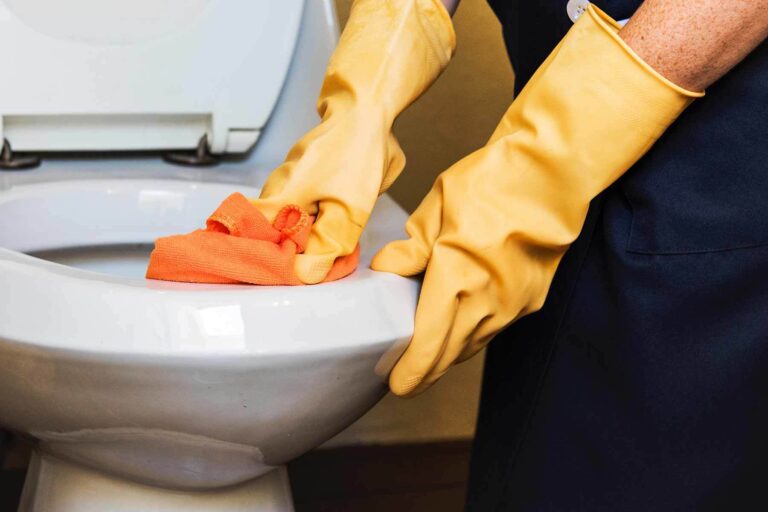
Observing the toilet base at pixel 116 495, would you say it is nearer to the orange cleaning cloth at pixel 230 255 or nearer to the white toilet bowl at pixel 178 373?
the white toilet bowl at pixel 178 373

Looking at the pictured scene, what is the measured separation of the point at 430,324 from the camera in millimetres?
579

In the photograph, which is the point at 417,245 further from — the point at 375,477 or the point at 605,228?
the point at 375,477

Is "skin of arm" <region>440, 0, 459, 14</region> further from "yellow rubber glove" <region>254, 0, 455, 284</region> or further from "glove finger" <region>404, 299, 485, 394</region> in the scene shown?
"glove finger" <region>404, 299, 485, 394</region>

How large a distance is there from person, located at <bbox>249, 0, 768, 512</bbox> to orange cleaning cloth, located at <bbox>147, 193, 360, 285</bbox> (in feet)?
0.05

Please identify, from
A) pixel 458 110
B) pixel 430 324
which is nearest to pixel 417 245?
pixel 430 324

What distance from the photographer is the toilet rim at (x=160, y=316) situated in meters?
0.51

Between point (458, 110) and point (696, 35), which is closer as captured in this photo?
point (696, 35)

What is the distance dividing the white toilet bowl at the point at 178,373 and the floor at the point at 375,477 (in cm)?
48

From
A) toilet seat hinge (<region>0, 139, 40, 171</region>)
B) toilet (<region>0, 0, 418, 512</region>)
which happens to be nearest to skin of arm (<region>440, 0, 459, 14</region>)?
toilet (<region>0, 0, 418, 512</region>)

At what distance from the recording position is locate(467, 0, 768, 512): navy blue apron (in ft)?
1.95

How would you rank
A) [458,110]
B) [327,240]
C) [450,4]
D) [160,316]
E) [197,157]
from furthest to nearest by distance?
[458,110] → [197,157] → [450,4] → [327,240] → [160,316]

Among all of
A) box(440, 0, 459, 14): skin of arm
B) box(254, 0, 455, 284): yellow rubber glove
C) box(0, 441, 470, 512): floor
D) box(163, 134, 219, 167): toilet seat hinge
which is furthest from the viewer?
box(0, 441, 470, 512): floor

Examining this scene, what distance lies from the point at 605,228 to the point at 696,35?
0.15m

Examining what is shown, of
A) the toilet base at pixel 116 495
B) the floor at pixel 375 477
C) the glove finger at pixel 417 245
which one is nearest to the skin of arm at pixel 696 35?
the glove finger at pixel 417 245
